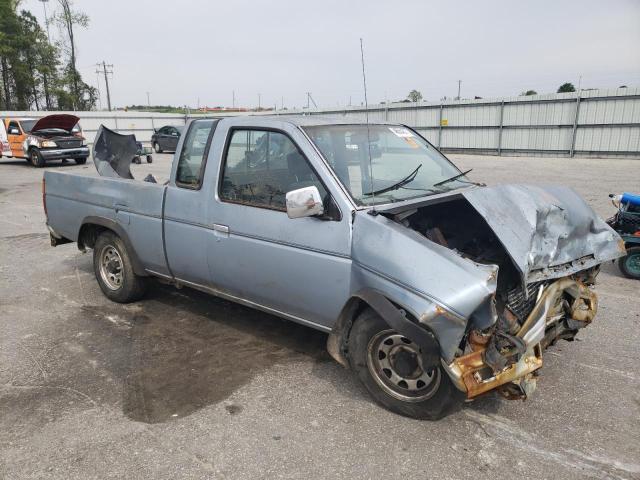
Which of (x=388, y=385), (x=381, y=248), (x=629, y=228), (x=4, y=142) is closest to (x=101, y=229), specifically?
(x=381, y=248)

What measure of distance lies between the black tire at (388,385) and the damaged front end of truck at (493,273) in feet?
0.67

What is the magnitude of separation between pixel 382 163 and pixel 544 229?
4.31 ft

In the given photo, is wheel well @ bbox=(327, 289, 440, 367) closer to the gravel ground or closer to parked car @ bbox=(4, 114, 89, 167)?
the gravel ground

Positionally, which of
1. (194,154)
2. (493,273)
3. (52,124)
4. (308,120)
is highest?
(52,124)

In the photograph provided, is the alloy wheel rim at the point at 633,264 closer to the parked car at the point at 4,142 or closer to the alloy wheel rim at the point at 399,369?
the alloy wheel rim at the point at 399,369

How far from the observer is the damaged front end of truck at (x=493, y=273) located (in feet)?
9.03

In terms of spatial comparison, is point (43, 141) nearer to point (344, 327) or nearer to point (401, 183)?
point (401, 183)

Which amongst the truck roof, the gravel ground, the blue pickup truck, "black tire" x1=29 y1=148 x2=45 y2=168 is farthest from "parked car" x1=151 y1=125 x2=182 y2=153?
the truck roof

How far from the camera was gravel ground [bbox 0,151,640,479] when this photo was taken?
273 centimetres

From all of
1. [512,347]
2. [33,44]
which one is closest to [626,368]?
[512,347]

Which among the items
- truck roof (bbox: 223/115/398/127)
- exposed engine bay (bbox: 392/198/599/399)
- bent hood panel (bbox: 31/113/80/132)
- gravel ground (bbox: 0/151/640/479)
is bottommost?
gravel ground (bbox: 0/151/640/479)

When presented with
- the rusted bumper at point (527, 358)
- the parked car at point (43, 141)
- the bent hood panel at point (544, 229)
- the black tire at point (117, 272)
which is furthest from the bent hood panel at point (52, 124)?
the rusted bumper at point (527, 358)

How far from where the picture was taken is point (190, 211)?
417cm

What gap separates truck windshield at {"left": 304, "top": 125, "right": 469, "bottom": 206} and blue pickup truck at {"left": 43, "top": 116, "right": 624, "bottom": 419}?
1 cm
